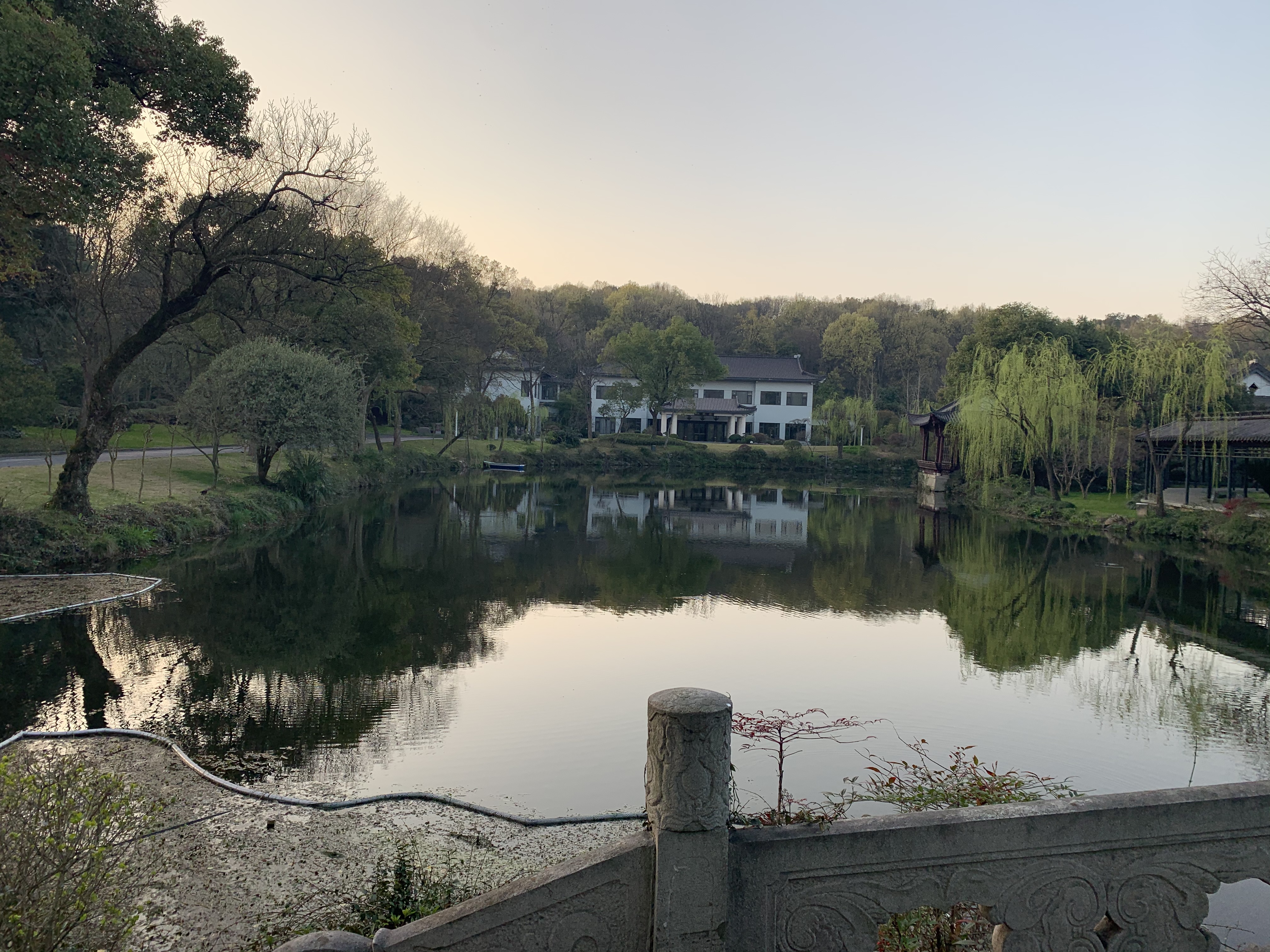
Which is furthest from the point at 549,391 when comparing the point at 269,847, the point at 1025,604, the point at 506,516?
the point at 269,847

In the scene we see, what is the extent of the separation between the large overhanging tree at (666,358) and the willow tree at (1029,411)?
68.9 ft

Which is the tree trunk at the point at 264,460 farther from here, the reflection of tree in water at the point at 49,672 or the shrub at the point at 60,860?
the shrub at the point at 60,860

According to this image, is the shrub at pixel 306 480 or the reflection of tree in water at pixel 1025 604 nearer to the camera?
the reflection of tree in water at pixel 1025 604

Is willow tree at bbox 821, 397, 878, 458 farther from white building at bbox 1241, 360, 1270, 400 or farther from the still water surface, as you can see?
the still water surface

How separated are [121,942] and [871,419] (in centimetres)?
5145

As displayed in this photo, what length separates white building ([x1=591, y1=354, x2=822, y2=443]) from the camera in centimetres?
5584

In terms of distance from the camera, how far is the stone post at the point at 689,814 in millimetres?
2656

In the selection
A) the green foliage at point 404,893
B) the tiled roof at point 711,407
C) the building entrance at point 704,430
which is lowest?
the green foliage at point 404,893

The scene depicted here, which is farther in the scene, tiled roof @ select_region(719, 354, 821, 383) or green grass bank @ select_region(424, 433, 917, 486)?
tiled roof @ select_region(719, 354, 821, 383)

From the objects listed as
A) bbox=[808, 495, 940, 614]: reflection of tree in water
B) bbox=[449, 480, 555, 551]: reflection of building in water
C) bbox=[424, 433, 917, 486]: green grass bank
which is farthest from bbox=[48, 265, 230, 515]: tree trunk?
bbox=[424, 433, 917, 486]: green grass bank

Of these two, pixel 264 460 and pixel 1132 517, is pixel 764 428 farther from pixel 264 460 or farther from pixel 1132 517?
pixel 264 460

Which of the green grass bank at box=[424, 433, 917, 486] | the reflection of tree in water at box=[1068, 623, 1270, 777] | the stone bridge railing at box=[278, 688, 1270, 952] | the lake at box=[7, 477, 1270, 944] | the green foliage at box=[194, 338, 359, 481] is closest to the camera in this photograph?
the stone bridge railing at box=[278, 688, 1270, 952]

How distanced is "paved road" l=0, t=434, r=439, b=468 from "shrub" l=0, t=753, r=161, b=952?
58.1 ft

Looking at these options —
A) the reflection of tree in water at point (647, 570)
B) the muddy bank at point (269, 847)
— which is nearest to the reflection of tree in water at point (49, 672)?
the muddy bank at point (269, 847)
